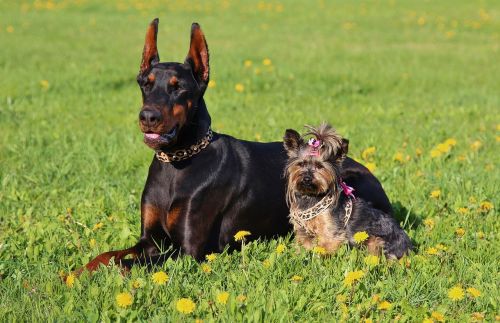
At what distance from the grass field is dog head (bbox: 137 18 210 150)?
0.90m

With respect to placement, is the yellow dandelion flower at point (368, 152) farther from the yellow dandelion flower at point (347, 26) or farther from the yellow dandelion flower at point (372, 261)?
the yellow dandelion flower at point (347, 26)

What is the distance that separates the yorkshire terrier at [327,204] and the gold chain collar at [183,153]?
25.9 inches

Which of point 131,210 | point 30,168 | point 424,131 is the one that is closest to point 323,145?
point 131,210

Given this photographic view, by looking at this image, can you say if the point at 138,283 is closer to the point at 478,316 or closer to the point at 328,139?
the point at 328,139

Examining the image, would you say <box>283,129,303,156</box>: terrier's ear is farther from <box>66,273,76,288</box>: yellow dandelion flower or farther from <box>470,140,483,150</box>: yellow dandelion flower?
<box>470,140,483,150</box>: yellow dandelion flower

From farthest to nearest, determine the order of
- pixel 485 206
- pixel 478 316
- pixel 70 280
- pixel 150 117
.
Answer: pixel 485 206
pixel 150 117
pixel 70 280
pixel 478 316

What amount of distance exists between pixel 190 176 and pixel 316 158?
977 millimetres

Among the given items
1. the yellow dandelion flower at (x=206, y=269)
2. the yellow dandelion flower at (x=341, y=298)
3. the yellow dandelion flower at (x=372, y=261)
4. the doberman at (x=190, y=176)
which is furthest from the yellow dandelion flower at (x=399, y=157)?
the yellow dandelion flower at (x=341, y=298)

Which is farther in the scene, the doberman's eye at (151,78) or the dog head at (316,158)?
the doberman's eye at (151,78)

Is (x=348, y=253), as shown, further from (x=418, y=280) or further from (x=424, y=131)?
(x=424, y=131)

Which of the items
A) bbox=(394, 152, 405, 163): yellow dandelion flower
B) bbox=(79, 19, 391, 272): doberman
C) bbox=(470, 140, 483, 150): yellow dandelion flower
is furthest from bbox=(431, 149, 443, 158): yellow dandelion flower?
bbox=(79, 19, 391, 272): doberman

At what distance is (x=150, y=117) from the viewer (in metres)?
4.70

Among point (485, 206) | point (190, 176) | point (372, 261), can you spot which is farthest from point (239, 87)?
point (372, 261)

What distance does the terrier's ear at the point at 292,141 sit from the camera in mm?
4830
